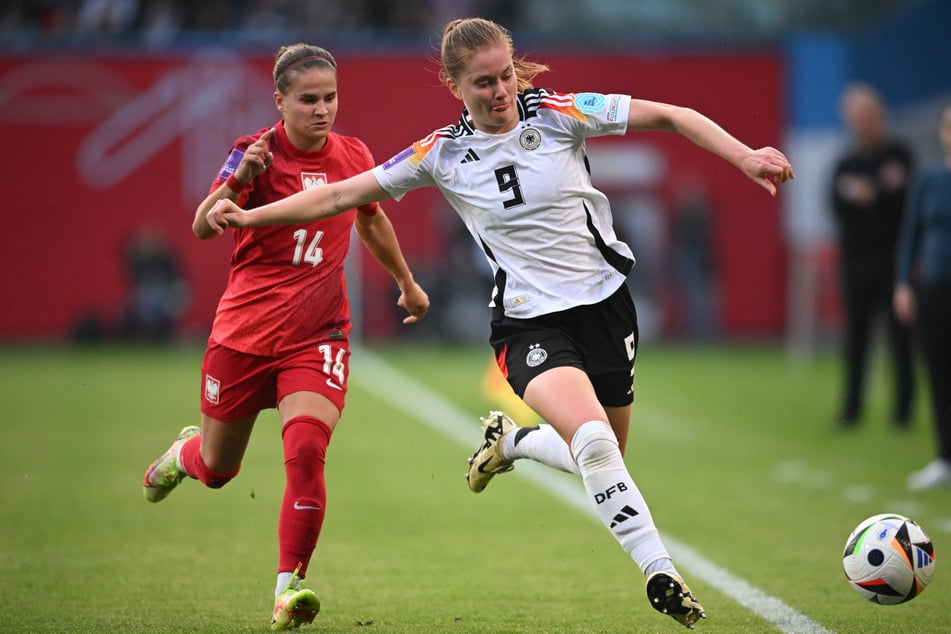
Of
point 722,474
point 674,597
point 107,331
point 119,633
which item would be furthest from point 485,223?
point 107,331

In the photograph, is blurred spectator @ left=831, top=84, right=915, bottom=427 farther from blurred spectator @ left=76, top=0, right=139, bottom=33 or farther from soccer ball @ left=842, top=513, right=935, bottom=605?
blurred spectator @ left=76, top=0, right=139, bottom=33

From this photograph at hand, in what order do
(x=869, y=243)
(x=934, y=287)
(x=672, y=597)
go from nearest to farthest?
(x=672, y=597) < (x=934, y=287) < (x=869, y=243)

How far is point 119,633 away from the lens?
5254 millimetres

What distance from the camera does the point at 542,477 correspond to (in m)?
10.5

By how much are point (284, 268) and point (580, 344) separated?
1368mm

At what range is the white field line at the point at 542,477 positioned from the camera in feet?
18.6

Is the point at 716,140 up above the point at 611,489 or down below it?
above

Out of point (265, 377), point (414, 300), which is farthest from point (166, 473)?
point (414, 300)

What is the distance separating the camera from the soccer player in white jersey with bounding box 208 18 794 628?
17.0ft

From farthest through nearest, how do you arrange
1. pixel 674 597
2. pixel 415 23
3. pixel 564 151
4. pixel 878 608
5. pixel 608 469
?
pixel 415 23
pixel 878 608
pixel 564 151
pixel 608 469
pixel 674 597

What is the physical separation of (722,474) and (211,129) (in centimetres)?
1726

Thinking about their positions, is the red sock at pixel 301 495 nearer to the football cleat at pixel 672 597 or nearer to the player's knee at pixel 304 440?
the player's knee at pixel 304 440

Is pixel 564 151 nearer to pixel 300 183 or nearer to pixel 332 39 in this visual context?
pixel 300 183

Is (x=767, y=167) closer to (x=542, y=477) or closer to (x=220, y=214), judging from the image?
(x=220, y=214)
